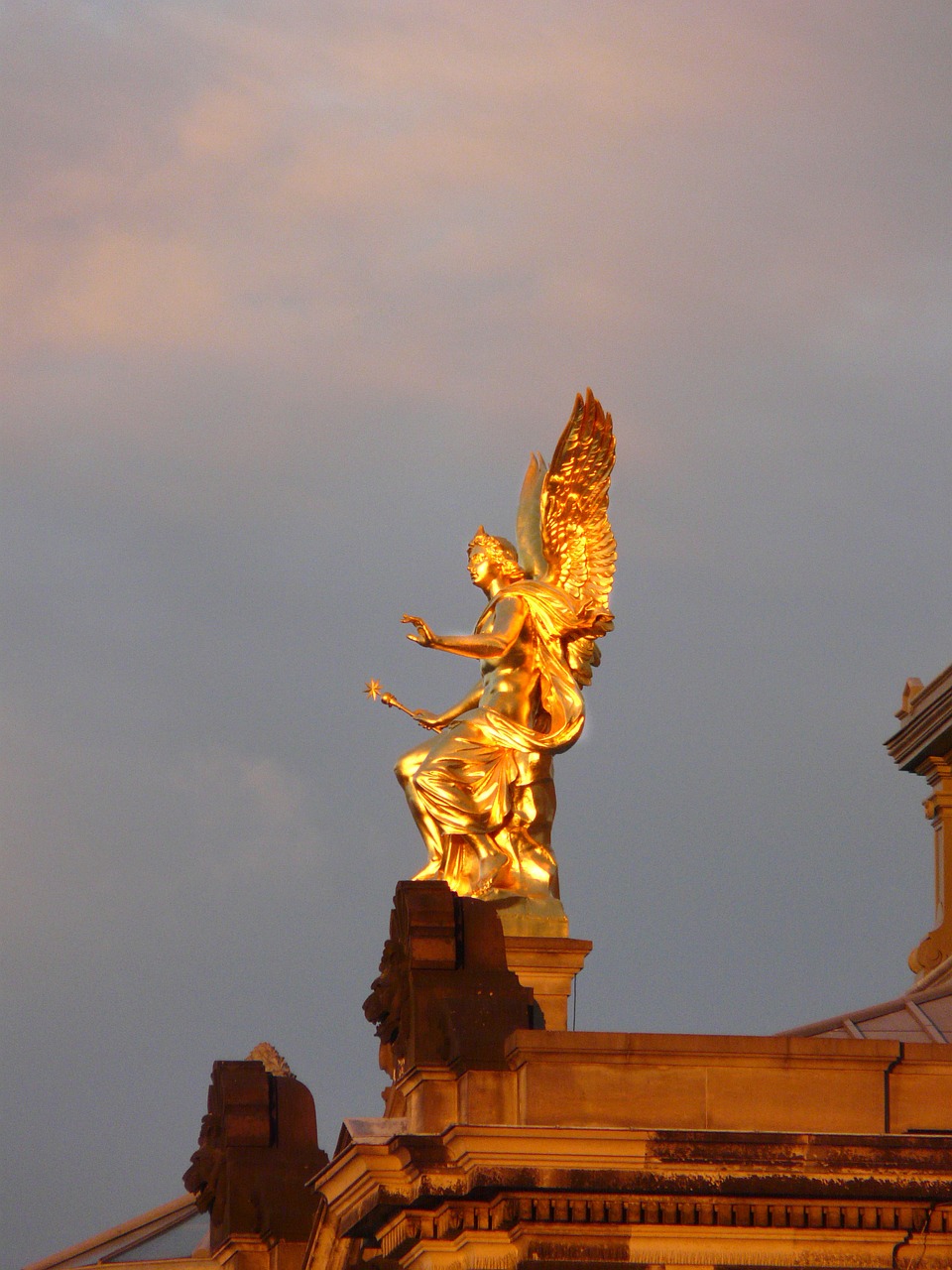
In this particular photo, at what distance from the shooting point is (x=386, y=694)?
3200 centimetres

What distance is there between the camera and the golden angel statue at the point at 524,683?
31312mm

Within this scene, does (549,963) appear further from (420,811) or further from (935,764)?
(935,764)

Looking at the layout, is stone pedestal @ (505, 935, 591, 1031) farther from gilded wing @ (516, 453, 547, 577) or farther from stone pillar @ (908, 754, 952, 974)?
stone pillar @ (908, 754, 952, 974)

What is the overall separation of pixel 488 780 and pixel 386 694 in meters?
1.34

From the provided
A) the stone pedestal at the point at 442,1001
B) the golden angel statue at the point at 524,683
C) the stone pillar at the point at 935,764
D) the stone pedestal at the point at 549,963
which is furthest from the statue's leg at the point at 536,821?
the stone pillar at the point at 935,764

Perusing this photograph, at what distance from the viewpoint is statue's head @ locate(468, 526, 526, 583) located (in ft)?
106

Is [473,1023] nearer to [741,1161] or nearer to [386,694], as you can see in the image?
[741,1161]

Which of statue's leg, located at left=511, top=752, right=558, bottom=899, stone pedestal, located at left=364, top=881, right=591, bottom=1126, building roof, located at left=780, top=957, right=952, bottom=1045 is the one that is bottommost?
stone pedestal, located at left=364, top=881, right=591, bottom=1126

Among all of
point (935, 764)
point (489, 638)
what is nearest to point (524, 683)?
point (489, 638)

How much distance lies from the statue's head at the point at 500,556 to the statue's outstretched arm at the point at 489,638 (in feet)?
0.91

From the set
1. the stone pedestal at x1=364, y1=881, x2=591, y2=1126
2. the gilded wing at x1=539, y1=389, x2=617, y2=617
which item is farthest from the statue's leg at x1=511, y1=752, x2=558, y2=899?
the stone pedestal at x1=364, y1=881, x2=591, y2=1126

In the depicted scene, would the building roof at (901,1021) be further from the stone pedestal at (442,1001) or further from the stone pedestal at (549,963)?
the stone pedestal at (442,1001)

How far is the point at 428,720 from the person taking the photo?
3228cm

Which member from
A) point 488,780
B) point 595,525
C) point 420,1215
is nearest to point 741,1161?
point 420,1215
